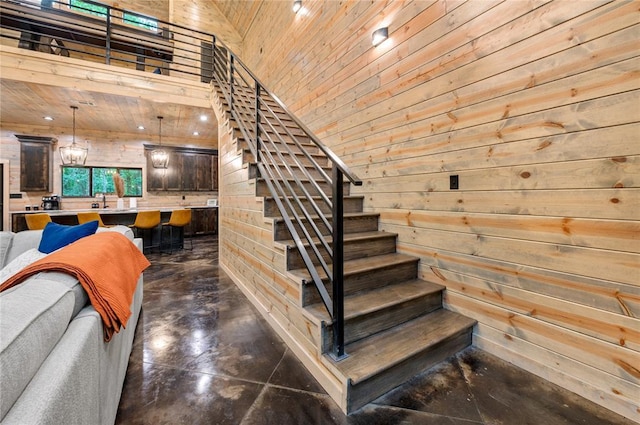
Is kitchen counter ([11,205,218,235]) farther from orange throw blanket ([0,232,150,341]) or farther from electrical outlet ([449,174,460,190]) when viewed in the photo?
electrical outlet ([449,174,460,190])

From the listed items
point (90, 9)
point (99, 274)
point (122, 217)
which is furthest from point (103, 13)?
point (99, 274)

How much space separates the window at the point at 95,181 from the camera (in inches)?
244

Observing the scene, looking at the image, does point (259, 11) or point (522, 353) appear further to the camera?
point (259, 11)

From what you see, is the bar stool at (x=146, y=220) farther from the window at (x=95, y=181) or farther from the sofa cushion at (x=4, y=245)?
the sofa cushion at (x=4, y=245)

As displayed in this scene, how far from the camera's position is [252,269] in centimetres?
281

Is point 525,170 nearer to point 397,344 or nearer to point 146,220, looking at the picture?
point 397,344

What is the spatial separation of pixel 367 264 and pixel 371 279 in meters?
0.13

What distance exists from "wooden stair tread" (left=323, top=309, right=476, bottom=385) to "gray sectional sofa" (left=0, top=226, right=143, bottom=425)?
1.07 metres

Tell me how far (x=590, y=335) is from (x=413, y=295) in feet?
3.11

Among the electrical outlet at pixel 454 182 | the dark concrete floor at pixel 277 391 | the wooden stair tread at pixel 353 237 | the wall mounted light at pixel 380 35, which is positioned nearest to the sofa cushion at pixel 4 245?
the dark concrete floor at pixel 277 391

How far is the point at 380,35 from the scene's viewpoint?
266cm

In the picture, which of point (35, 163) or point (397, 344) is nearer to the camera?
point (397, 344)

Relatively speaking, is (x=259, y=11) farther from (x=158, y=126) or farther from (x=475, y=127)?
(x=475, y=127)

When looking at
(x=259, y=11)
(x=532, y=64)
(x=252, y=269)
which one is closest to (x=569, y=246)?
(x=532, y=64)
